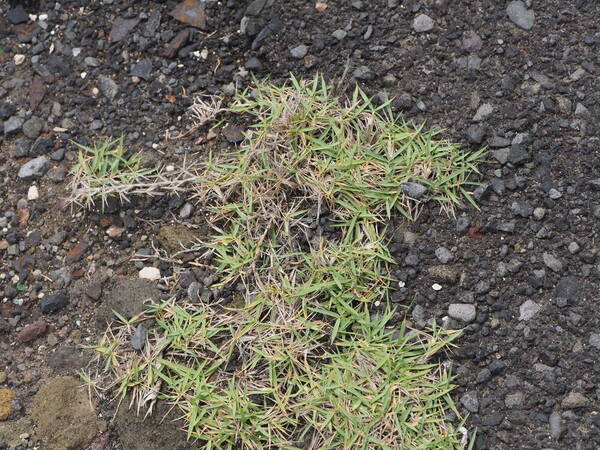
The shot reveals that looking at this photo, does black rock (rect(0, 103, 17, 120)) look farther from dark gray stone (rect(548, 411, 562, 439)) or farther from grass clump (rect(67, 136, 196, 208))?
dark gray stone (rect(548, 411, 562, 439))

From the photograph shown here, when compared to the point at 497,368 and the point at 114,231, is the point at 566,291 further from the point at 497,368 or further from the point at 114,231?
the point at 114,231

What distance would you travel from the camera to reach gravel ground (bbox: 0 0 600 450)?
103 inches

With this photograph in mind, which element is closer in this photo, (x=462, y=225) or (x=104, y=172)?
(x=462, y=225)

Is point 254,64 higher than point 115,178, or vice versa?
point 254,64

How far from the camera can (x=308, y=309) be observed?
272 centimetres

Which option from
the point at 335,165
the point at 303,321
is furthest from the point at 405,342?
the point at 335,165

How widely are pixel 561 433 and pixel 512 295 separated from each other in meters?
0.46

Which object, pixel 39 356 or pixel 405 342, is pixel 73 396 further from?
pixel 405 342

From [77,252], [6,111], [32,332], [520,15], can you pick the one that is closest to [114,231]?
[77,252]

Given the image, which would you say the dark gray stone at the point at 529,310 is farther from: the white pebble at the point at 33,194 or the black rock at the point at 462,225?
the white pebble at the point at 33,194

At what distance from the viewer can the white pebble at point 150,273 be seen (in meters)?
2.89

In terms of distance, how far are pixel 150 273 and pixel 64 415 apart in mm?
565

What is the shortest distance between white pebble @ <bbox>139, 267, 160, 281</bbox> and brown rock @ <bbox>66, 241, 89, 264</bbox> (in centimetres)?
25

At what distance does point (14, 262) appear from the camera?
299 cm
